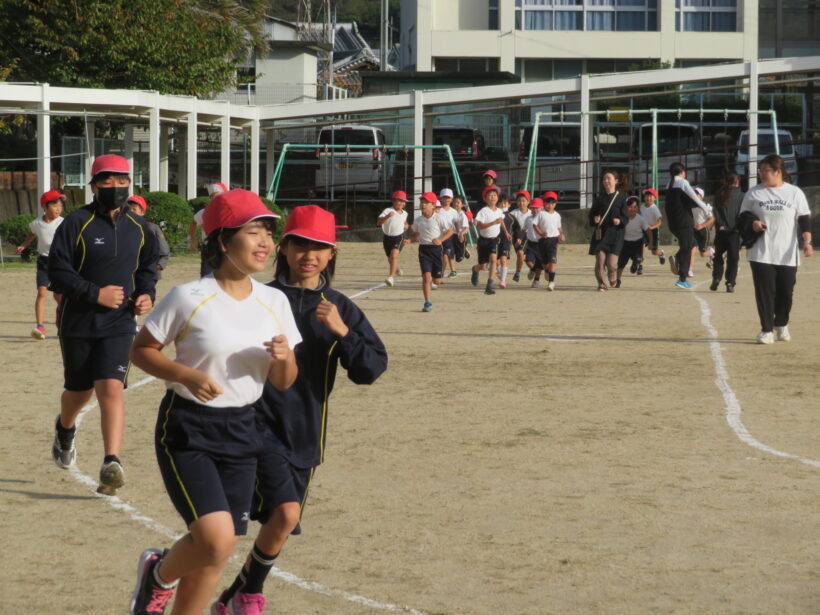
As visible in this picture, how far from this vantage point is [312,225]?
15.8ft

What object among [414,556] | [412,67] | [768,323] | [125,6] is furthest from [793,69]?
[414,556]

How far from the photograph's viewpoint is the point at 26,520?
6527 mm

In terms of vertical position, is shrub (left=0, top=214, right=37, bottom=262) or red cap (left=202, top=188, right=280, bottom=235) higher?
shrub (left=0, top=214, right=37, bottom=262)

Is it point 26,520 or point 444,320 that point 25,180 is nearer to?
point 444,320

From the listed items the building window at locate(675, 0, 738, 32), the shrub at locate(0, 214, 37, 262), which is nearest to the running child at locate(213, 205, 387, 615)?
the shrub at locate(0, 214, 37, 262)

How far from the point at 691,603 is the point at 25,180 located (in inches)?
1074

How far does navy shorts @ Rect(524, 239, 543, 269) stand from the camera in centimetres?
2166

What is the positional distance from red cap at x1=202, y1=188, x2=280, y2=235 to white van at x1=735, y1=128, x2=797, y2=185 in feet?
97.7

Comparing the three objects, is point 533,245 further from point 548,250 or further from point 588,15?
point 588,15

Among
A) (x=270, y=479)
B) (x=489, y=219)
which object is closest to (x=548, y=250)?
(x=489, y=219)

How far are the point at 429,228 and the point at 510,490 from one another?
11.1m

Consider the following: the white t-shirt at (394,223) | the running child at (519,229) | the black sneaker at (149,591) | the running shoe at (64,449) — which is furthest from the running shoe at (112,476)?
the running child at (519,229)

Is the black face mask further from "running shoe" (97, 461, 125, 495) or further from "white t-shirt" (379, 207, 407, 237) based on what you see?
"white t-shirt" (379, 207, 407, 237)

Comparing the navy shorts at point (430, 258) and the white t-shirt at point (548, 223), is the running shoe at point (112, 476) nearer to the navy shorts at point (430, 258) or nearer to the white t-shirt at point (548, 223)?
the navy shorts at point (430, 258)
